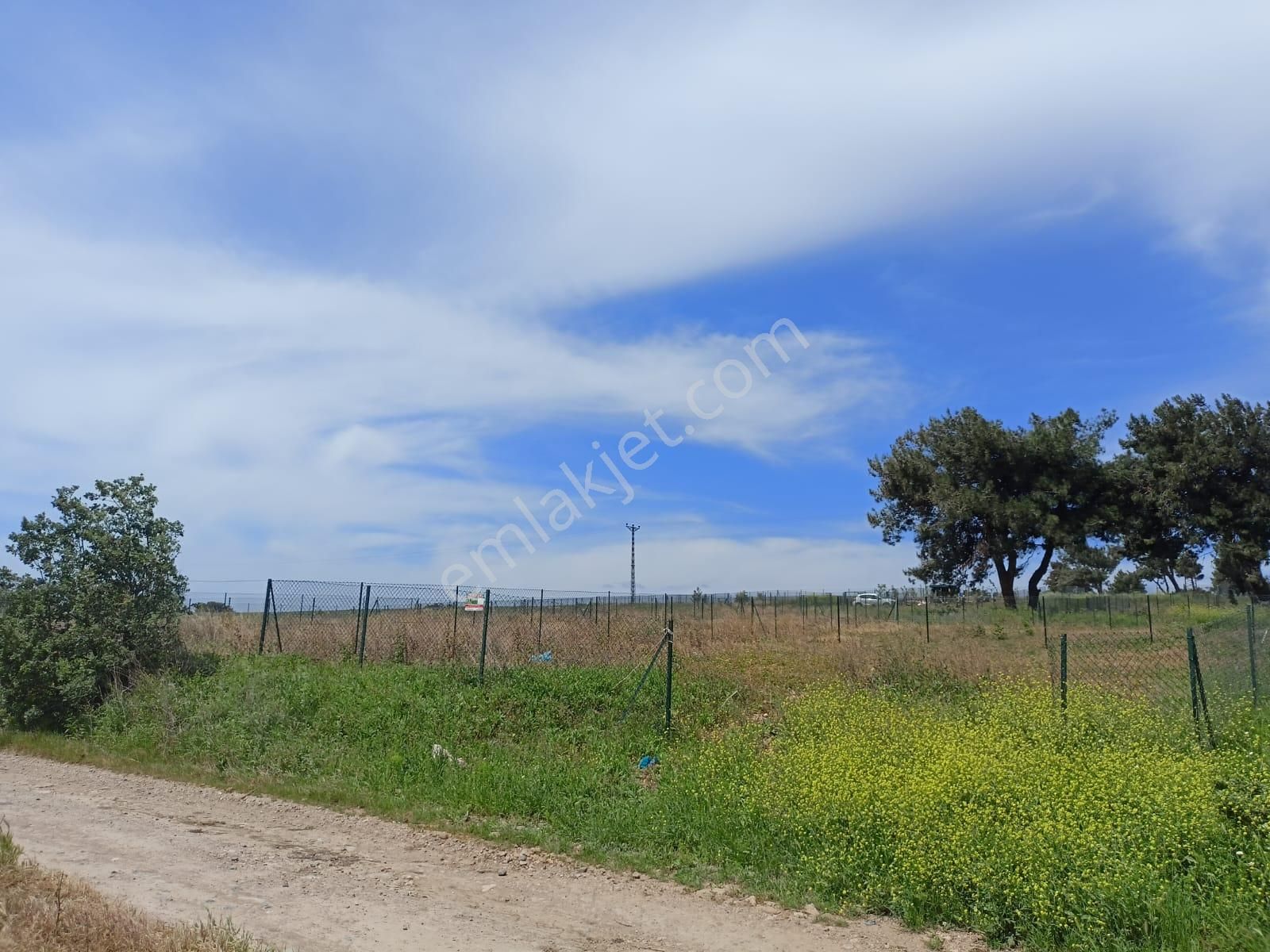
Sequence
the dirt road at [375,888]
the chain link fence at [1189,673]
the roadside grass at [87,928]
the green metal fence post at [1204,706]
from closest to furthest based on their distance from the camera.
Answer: the roadside grass at [87,928] → the dirt road at [375,888] → the green metal fence post at [1204,706] → the chain link fence at [1189,673]

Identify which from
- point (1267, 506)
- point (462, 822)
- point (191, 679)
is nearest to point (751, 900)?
point (462, 822)

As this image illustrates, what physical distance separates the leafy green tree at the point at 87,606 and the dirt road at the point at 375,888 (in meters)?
4.35

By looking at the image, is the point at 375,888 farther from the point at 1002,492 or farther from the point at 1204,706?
the point at 1002,492

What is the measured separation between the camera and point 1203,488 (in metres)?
40.0

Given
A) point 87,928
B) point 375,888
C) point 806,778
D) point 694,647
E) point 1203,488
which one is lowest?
point 375,888

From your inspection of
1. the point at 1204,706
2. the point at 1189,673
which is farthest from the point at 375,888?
the point at 1189,673

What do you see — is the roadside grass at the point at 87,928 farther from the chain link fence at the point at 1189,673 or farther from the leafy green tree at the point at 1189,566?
the leafy green tree at the point at 1189,566

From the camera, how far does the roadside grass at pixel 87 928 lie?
4.60 m

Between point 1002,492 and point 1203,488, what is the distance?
8.63 m

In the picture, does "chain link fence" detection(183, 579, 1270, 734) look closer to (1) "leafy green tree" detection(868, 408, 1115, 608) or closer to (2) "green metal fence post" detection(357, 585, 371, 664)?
(2) "green metal fence post" detection(357, 585, 371, 664)

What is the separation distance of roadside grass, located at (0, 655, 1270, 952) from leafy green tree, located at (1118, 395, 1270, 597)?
32.8m

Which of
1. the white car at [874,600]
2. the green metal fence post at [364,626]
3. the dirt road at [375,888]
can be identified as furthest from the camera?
the white car at [874,600]

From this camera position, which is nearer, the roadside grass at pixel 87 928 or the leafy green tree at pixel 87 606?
the roadside grass at pixel 87 928

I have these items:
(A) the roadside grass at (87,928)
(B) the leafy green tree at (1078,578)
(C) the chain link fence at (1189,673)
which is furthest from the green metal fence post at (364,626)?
(B) the leafy green tree at (1078,578)
